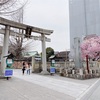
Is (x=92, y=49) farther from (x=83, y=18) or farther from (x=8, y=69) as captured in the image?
(x=8, y=69)

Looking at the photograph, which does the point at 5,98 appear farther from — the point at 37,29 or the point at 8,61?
the point at 37,29

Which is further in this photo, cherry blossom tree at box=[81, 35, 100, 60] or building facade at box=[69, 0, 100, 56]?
building facade at box=[69, 0, 100, 56]

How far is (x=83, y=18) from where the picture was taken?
58.5 m

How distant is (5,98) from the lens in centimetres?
718

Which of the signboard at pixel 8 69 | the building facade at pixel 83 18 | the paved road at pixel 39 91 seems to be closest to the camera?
the paved road at pixel 39 91

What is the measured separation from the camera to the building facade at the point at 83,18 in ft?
183

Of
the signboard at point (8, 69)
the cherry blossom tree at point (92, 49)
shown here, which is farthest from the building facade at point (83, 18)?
the signboard at point (8, 69)

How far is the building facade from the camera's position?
183 ft

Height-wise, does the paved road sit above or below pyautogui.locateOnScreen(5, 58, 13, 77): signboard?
below

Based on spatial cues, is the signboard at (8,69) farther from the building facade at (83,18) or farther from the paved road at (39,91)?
the building facade at (83,18)

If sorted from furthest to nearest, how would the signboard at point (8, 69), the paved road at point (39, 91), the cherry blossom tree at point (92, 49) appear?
the cherry blossom tree at point (92, 49) → the signboard at point (8, 69) → the paved road at point (39, 91)

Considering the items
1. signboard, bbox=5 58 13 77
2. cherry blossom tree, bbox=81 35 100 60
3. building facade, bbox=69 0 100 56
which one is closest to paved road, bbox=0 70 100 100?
signboard, bbox=5 58 13 77

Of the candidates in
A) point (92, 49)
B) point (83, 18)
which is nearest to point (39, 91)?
point (92, 49)

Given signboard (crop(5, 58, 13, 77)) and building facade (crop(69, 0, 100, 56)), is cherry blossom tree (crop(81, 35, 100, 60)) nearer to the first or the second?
building facade (crop(69, 0, 100, 56))
